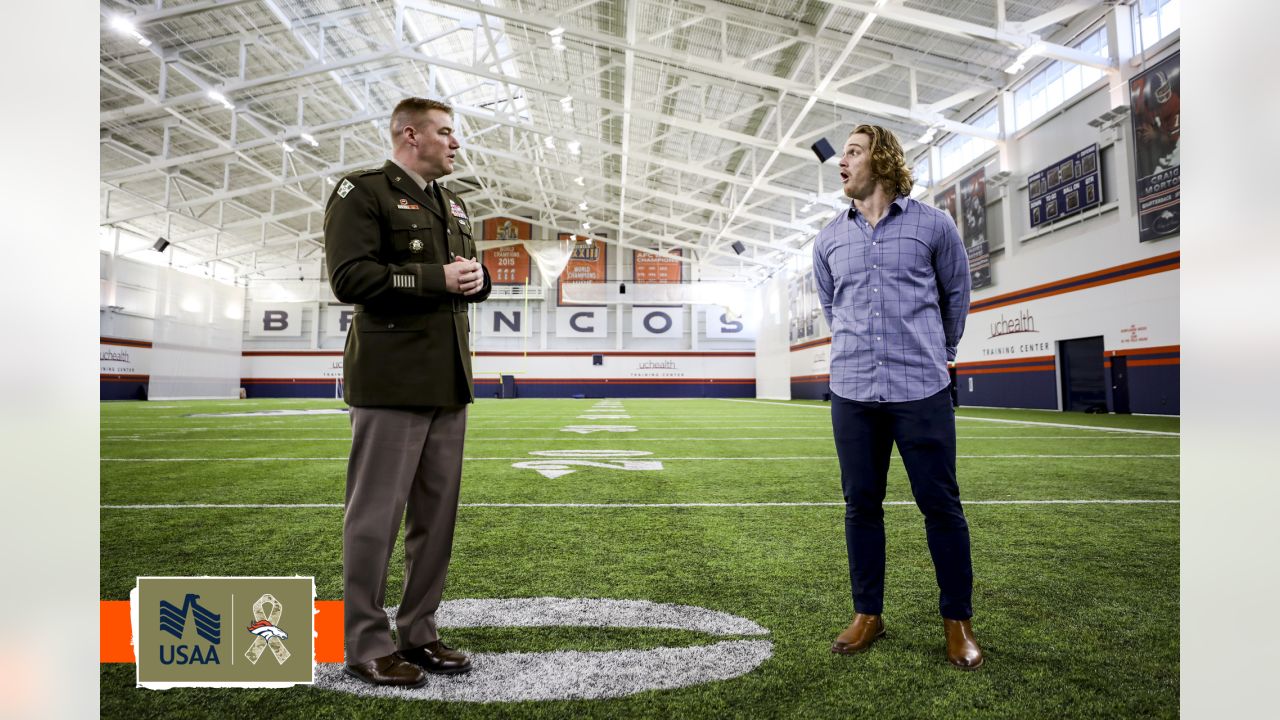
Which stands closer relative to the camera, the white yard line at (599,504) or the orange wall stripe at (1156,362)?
the white yard line at (599,504)

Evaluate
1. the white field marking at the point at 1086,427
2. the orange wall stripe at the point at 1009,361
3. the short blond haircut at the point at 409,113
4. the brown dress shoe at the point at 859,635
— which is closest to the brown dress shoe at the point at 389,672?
the brown dress shoe at the point at 859,635

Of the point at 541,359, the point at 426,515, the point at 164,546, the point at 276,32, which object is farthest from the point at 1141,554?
the point at 541,359

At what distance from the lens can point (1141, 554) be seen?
3.12 metres

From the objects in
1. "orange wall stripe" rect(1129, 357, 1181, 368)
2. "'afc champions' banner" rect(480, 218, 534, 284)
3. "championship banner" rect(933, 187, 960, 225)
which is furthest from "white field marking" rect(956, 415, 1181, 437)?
"'afc champions' banner" rect(480, 218, 534, 284)

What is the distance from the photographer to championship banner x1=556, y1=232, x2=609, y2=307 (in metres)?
Result: 33.7

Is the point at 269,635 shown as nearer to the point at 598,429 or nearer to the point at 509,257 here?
the point at 598,429

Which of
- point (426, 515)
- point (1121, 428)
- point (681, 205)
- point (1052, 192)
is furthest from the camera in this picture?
point (681, 205)

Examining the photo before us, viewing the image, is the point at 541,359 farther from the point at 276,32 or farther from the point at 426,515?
the point at 426,515

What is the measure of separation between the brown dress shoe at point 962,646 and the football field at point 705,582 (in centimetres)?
4

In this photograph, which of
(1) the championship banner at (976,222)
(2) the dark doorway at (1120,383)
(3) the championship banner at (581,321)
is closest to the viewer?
(2) the dark doorway at (1120,383)

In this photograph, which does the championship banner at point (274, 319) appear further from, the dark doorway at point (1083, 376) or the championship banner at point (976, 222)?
the dark doorway at point (1083, 376)

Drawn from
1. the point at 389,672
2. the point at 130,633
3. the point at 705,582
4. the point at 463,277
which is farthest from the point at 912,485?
the point at 130,633

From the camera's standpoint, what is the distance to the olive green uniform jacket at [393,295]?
1.90 meters
